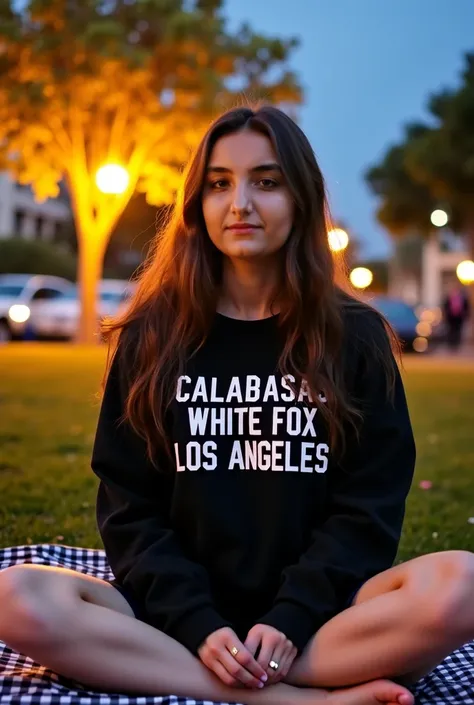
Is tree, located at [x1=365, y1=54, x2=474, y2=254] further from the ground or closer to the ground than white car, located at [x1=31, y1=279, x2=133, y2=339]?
further from the ground

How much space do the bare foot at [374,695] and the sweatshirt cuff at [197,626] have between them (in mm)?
338

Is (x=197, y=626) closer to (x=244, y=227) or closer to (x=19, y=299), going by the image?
(x=244, y=227)

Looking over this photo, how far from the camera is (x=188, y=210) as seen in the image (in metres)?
2.87

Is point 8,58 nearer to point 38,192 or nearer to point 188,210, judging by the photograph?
point 38,192

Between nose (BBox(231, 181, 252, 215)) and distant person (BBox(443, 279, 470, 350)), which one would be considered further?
distant person (BBox(443, 279, 470, 350))

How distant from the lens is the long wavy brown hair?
2.66 m

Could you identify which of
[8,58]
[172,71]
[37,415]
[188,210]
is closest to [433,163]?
[172,71]

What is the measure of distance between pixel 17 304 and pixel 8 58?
6448mm

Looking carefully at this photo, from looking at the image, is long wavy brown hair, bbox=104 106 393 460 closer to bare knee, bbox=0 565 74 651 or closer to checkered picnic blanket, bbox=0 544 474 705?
bare knee, bbox=0 565 74 651

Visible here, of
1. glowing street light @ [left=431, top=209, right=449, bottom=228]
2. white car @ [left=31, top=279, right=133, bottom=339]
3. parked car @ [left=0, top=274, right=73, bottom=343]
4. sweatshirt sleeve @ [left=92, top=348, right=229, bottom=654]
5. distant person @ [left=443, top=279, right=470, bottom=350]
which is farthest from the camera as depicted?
glowing street light @ [left=431, top=209, right=449, bottom=228]

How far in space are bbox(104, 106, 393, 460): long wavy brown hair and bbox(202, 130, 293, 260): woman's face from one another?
4 cm

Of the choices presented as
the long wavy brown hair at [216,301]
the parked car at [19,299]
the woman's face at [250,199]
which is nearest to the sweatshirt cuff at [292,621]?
the long wavy brown hair at [216,301]

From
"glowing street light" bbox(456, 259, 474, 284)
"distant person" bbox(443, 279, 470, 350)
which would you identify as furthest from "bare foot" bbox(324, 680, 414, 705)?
"glowing street light" bbox(456, 259, 474, 284)

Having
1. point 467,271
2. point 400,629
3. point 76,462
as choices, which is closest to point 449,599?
point 400,629
